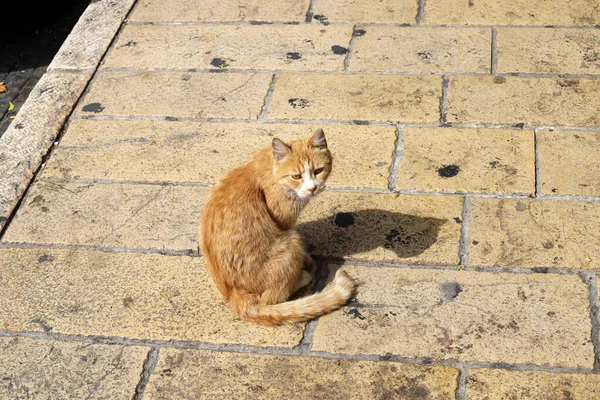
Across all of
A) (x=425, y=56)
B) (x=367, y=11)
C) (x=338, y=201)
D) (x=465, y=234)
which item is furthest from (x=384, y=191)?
(x=367, y=11)

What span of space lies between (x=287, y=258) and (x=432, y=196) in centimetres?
112

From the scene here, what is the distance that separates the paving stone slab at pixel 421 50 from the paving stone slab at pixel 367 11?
0.14 meters

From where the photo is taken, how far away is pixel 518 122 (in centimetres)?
Result: 495

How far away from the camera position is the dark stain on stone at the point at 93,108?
542 cm

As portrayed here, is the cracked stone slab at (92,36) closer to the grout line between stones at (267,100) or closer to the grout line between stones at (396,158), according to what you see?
the grout line between stones at (267,100)

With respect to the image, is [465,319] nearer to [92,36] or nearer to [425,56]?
[425,56]

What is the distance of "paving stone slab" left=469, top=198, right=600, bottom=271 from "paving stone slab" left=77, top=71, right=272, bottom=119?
1.73 m

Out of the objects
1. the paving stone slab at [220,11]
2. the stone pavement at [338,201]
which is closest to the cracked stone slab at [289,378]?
the stone pavement at [338,201]

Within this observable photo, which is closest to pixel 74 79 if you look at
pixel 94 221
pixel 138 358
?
pixel 94 221

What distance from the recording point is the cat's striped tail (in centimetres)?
375

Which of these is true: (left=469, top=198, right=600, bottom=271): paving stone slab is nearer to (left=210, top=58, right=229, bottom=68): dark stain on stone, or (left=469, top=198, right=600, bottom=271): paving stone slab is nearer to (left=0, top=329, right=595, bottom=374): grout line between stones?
(left=0, top=329, right=595, bottom=374): grout line between stones

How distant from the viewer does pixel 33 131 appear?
17.2ft

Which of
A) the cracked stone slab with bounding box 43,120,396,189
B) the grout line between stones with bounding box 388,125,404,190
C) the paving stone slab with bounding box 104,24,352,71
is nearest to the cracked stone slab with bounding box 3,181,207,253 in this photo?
the cracked stone slab with bounding box 43,120,396,189

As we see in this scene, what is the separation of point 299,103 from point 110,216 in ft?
4.82
